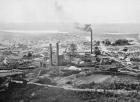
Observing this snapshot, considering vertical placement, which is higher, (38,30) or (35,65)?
(38,30)

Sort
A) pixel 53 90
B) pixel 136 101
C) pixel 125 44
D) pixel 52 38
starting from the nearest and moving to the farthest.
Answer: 1. pixel 136 101
2. pixel 53 90
3. pixel 125 44
4. pixel 52 38

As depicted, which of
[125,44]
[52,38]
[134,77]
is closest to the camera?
[134,77]

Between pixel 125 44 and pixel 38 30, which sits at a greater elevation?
pixel 38 30

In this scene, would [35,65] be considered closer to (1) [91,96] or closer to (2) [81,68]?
(2) [81,68]

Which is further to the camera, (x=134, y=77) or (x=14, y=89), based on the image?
(x=134, y=77)

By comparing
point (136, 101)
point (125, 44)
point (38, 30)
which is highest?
point (38, 30)

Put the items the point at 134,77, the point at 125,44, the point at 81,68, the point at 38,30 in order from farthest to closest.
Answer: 1. the point at 38,30
2. the point at 125,44
3. the point at 81,68
4. the point at 134,77

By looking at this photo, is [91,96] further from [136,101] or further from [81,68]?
[81,68]

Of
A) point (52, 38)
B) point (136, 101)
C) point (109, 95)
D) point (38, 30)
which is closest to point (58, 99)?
point (109, 95)

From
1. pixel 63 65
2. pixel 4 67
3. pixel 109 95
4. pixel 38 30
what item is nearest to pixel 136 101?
pixel 109 95
